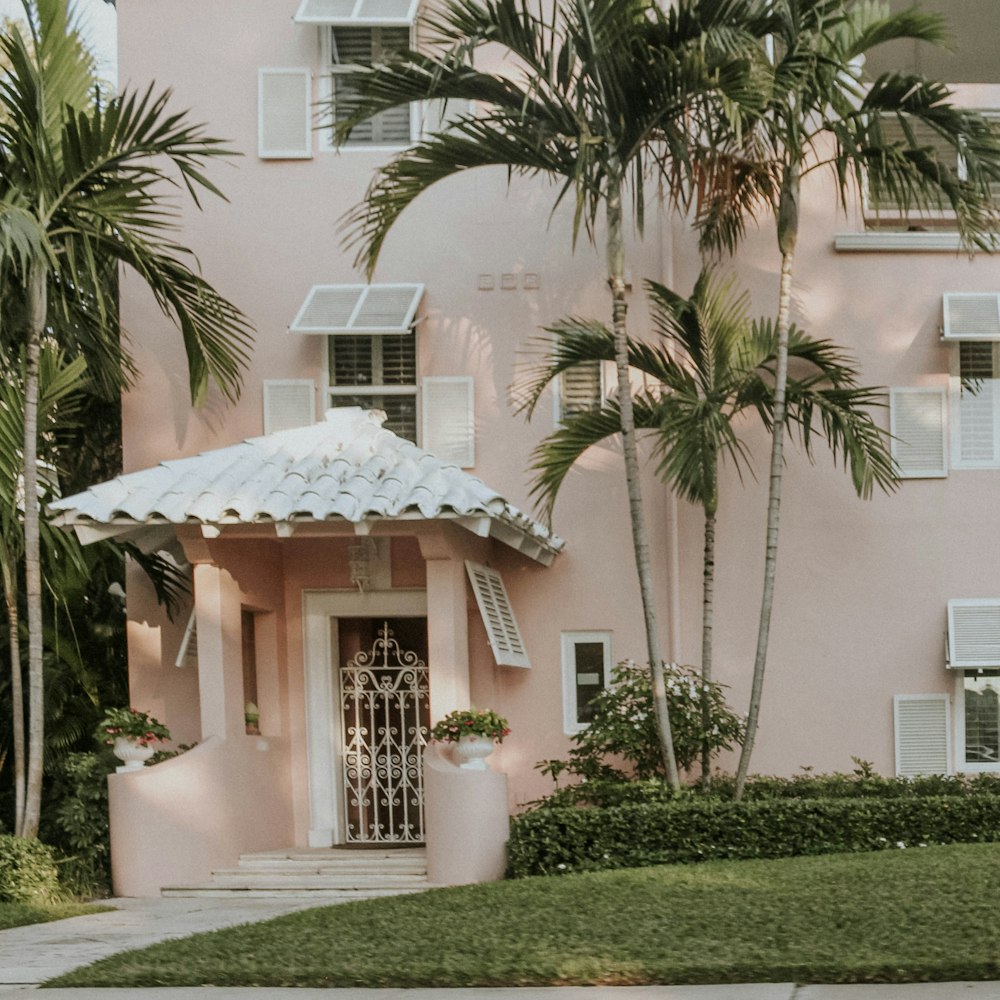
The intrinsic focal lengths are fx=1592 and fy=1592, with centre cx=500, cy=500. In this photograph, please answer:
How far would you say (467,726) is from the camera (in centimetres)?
1176

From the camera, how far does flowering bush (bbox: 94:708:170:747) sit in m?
12.1

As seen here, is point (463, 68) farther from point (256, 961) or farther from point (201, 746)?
point (256, 961)

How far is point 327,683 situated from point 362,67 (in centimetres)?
545

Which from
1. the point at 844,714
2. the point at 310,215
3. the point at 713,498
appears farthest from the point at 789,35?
the point at 844,714

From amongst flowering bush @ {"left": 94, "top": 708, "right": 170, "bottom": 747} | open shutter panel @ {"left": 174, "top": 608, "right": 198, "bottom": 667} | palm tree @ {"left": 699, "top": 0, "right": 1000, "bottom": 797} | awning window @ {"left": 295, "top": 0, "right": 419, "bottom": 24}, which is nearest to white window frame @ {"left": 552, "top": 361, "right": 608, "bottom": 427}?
palm tree @ {"left": 699, "top": 0, "right": 1000, "bottom": 797}

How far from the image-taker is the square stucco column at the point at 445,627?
40.2 ft

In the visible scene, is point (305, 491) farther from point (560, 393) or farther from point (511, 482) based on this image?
point (560, 393)

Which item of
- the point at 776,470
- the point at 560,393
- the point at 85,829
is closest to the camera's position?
the point at 776,470

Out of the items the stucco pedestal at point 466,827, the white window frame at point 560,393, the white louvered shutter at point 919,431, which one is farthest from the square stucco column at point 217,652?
the white louvered shutter at point 919,431

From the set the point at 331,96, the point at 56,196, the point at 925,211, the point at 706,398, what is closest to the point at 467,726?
the point at 706,398

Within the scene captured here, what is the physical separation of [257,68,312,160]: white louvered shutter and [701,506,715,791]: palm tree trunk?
4.88m

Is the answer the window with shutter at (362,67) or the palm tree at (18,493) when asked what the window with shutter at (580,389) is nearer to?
the window with shutter at (362,67)

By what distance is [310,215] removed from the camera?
1399cm

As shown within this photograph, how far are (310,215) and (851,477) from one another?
5222 millimetres
